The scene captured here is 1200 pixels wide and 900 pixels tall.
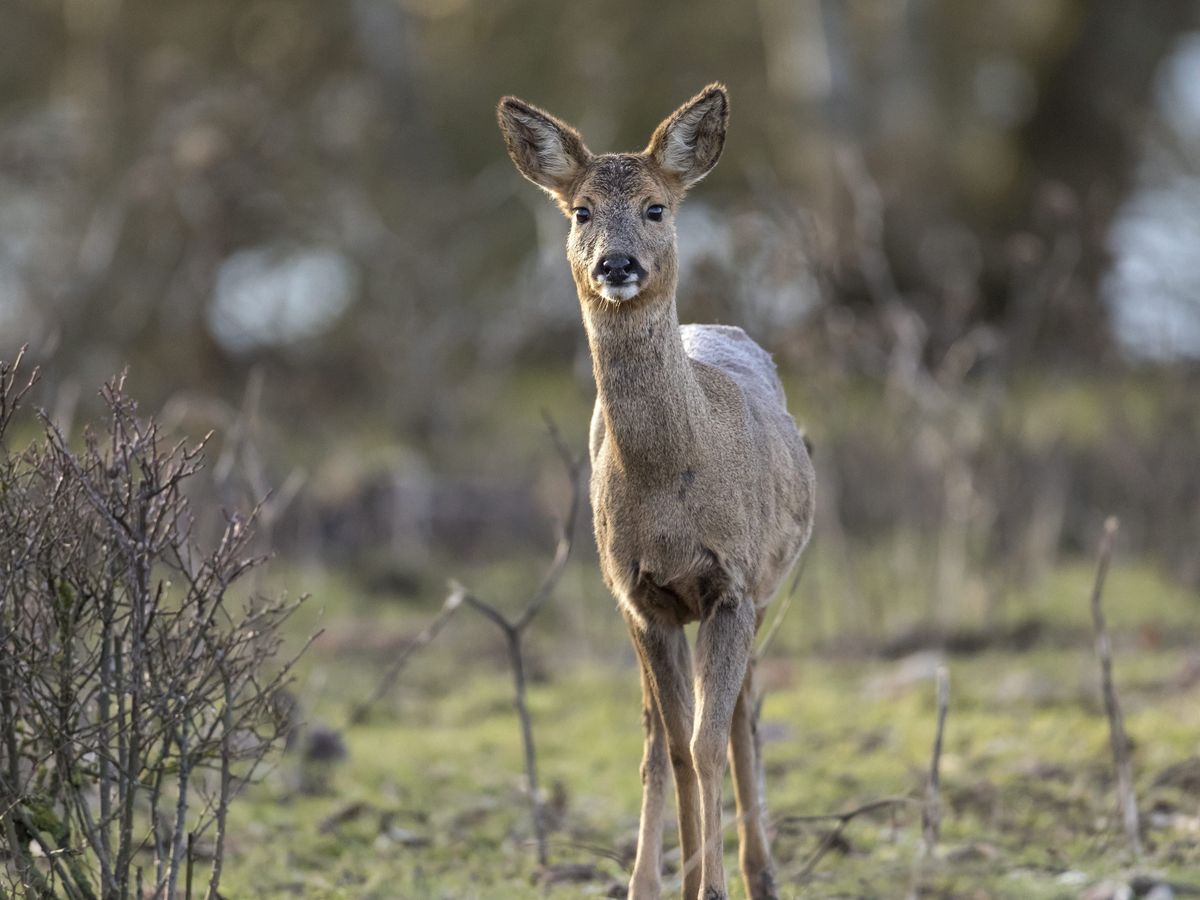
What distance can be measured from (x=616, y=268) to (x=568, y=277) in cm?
1149

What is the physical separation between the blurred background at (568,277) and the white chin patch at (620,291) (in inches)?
103

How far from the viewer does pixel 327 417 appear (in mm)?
20312

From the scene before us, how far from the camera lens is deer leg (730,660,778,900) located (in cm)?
644

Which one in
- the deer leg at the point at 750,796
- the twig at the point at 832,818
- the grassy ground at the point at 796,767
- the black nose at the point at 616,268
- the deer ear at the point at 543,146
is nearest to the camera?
the black nose at the point at 616,268

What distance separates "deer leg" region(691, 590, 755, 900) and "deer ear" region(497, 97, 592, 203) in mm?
1612

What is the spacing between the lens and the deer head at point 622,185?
18.6 ft

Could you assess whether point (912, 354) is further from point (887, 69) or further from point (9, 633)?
point (887, 69)

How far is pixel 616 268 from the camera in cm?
559

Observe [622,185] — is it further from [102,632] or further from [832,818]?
[832,818]

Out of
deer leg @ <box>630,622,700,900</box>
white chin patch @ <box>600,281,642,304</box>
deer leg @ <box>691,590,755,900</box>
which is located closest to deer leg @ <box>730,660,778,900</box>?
deer leg @ <box>630,622,700,900</box>

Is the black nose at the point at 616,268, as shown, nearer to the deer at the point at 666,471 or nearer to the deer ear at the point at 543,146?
the deer at the point at 666,471

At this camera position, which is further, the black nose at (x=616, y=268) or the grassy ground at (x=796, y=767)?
the grassy ground at (x=796, y=767)

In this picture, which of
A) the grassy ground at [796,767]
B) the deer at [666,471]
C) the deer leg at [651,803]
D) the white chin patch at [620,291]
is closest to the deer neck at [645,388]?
the deer at [666,471]

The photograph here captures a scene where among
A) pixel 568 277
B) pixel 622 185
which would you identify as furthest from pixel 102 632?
pixel 568 277
